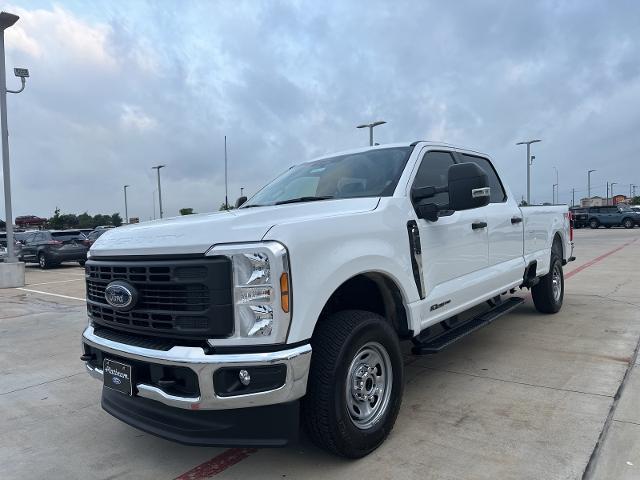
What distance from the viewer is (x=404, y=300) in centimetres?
347

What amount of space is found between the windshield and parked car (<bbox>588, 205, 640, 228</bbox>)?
38404 millimetres

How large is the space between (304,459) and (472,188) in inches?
80.9

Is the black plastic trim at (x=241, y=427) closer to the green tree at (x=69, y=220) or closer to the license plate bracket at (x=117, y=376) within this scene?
the license plate bracket at (x=117, y=376)

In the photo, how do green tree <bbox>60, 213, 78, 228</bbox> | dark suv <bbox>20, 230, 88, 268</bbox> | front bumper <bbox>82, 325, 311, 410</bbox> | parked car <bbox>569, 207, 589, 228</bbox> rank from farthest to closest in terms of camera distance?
1. green tree <bbox>60, 213, 78, 228</bbox>
2. parked car <bbox>569, 207, 589, 228</bbox>
3. dark suv <bbox>20, 230, 88, 268</bbox>
4. front bumper <bbox>82, 325, 311, 410</bbox>

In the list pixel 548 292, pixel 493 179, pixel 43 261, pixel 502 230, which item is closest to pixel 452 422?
pixel 502 230

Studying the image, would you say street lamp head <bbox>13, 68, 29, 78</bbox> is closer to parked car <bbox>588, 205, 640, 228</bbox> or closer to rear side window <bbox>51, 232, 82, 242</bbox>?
rear side window <bbox>51, 232, 82, 242</bbox>

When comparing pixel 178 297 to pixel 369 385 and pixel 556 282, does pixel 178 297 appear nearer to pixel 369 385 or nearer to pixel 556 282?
pixel 369 385

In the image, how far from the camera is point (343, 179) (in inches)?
164

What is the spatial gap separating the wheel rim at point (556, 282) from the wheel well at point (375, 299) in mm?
4045

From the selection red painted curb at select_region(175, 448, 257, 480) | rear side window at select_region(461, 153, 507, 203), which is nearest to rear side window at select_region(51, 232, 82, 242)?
rear side window at select_region(461, 153, 507, 203)

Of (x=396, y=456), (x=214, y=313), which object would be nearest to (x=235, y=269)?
(x=214, y=313)

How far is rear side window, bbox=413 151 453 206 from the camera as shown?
13.4 ft

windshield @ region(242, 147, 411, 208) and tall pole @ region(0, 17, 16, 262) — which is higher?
tall pole @ region(0, 17, 16, 262)

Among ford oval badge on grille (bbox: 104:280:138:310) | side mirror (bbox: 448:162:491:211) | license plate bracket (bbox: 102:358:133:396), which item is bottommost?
license plate bracket (bbox: 102:358:133:396)
